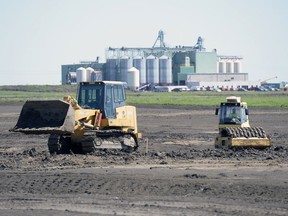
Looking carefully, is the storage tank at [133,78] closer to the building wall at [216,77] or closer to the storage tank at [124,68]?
the storage tank at [124,68]

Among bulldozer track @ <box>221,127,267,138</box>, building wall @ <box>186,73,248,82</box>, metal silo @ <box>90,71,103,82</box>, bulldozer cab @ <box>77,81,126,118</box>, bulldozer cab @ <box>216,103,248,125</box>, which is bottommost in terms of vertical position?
building wall @ <box>186,73,248,82</box>

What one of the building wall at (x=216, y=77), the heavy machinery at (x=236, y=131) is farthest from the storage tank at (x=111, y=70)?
the heavy machinery at (x=236, y=131)

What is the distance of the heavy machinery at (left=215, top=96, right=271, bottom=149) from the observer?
27.7m

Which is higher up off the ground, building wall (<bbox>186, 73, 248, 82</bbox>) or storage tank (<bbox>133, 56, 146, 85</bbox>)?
storage tank (<bbox>133, 56, 146, 85</bbox>)

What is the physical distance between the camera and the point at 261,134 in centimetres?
2808

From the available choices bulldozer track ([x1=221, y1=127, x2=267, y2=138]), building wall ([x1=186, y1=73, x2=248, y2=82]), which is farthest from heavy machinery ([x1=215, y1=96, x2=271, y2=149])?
building wall ([x1=186, y1=73, x2=248, y2=82])

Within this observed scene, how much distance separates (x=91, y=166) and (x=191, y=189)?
6.00 metres

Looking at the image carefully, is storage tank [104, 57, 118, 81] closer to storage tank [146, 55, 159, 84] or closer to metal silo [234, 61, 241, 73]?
storage tank [146, 55, 159, 84]

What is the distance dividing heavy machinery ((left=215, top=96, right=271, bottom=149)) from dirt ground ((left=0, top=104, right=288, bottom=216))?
1.29ft

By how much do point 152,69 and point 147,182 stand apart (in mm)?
122521

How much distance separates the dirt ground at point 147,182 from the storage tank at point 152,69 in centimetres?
10774

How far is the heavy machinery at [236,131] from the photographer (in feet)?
90.8

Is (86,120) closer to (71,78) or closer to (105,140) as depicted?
(105,140)

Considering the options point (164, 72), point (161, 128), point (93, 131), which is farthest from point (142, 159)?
point (164, 72)
